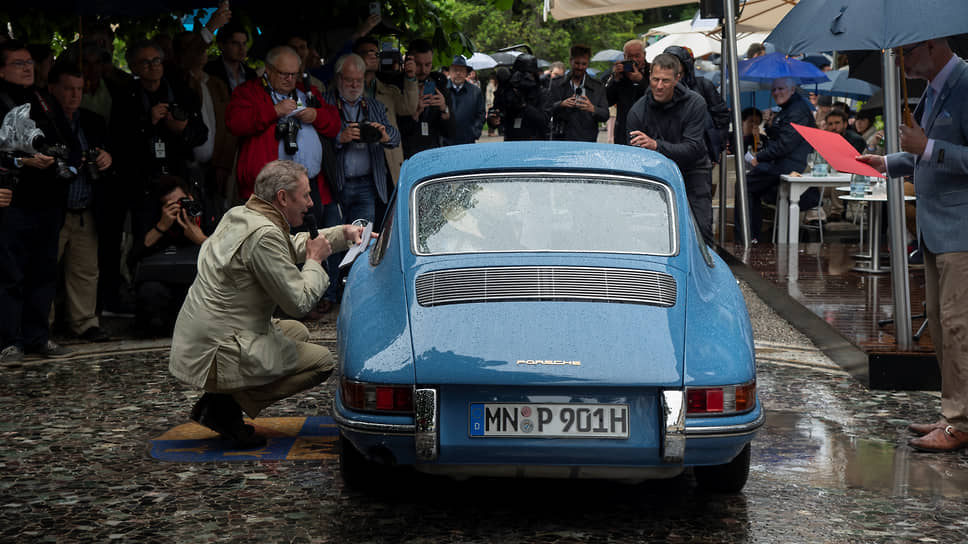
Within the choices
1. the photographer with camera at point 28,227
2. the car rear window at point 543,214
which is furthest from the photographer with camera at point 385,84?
the car rear window at point 543,214

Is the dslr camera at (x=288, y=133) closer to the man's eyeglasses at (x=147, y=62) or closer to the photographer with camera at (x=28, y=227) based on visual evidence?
the man's eyeglasses at (x=147, y=62)

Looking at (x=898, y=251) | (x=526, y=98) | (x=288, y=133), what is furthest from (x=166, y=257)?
(x=526, y=98)

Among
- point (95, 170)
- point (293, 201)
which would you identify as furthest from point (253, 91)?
point (293, 201)

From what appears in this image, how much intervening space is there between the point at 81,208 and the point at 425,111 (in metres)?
4.24

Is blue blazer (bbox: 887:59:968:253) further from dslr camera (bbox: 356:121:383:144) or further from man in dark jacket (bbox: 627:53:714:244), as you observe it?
dslr camera (bbox: 356:121:383:144)

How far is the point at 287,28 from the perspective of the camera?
12703mm

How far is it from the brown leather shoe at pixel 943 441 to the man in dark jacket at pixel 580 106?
336 inches

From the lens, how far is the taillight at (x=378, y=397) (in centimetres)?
480

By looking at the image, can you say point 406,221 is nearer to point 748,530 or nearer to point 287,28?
point 748,530

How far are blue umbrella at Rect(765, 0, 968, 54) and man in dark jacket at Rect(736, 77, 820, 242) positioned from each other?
24.3 ft

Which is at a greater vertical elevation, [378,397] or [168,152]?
[168,152]

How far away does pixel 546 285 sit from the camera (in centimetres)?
520

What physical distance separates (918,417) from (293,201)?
378cm

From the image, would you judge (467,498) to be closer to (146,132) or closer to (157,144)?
(157,144)
